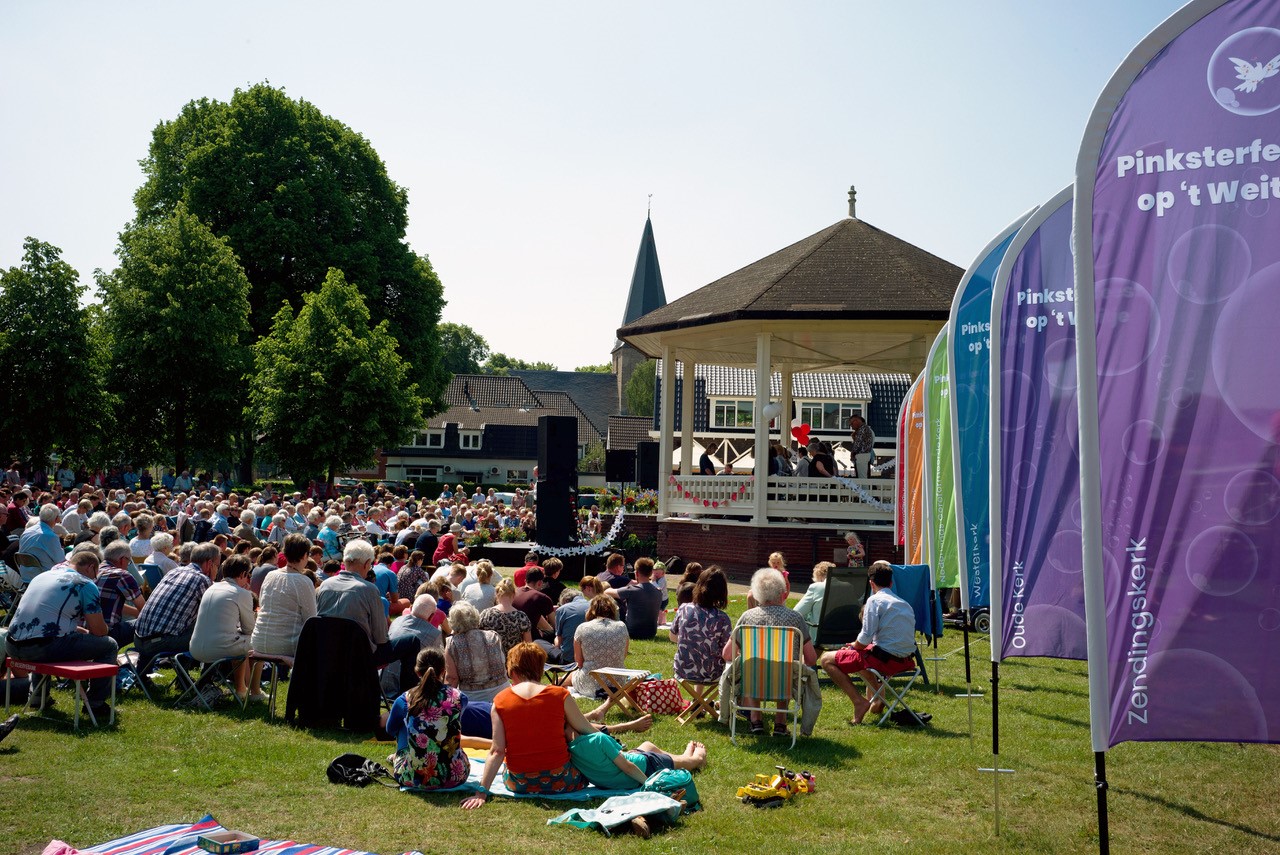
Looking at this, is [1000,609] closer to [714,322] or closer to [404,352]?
[714,322]

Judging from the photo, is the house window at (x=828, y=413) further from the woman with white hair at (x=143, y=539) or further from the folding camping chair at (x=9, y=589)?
the folding camping chair at (x=9, y=589)

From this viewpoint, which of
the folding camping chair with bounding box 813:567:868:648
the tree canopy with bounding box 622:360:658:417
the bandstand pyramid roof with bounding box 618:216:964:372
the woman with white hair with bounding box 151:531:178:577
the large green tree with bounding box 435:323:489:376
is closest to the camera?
the folding camping chair with bounding box 813:567:868:648

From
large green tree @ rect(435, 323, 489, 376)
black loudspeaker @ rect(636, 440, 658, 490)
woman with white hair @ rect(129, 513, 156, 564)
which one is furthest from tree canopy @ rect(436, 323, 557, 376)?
woman with white hair @ rect(129, 513, 156, 564)

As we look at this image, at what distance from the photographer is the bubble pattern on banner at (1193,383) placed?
4047mm

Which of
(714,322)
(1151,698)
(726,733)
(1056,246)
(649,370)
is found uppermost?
(649,370)

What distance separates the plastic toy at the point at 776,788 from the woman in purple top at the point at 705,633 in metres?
2.01

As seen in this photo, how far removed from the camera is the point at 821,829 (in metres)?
6.51

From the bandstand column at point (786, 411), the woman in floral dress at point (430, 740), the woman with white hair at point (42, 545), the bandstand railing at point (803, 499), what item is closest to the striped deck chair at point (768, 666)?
the woman in floral dress at point (430, 740)

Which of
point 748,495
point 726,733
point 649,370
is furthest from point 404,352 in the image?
point 649,370

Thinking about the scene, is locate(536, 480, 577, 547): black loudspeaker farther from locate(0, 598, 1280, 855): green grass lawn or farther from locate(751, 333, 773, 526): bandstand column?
locate(0, 598, 1280, 855): green grass lawn

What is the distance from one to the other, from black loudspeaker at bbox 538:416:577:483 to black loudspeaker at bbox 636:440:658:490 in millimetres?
9268

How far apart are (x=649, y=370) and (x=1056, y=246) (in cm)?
9451

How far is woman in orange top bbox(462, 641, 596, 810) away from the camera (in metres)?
6.92

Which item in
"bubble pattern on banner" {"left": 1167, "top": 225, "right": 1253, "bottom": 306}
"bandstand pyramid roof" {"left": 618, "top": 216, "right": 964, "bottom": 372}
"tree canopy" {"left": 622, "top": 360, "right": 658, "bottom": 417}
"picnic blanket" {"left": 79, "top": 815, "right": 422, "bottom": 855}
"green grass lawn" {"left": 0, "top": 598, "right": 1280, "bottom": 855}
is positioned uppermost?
"tree canopy" {"left": 622, "top": 360, "right": 658, "bottom": 417}
